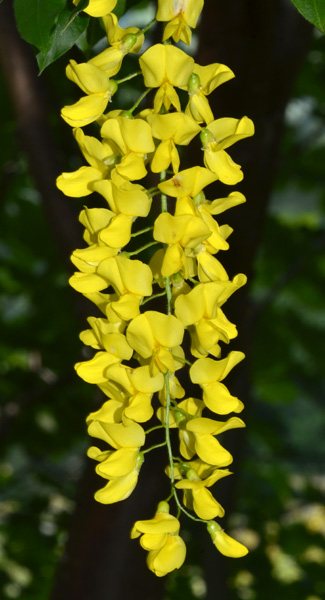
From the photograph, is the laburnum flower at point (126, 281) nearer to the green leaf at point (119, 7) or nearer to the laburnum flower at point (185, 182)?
the laburnum flower at point (185, 182)

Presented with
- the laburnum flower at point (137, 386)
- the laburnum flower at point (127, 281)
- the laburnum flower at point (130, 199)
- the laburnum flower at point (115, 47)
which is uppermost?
the laburnum flower at point (115, 47)

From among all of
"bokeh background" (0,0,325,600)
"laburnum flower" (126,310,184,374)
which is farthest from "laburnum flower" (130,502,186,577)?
A: "bokeh background" (0,0,325,600)

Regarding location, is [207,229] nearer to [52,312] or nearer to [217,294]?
[217,294]

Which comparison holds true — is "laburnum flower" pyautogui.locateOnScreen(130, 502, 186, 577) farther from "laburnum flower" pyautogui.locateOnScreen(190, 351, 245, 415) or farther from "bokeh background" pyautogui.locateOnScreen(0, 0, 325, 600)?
"bokeh background" pyautogui.locateOnScreen(0, 0, 325, 600)

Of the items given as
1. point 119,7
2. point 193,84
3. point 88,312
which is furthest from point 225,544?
point 88,312

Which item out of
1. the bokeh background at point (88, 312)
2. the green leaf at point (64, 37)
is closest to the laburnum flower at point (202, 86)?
the green leaf at point (64, 37)

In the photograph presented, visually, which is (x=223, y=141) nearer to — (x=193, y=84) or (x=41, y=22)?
(x=193, y=84)
